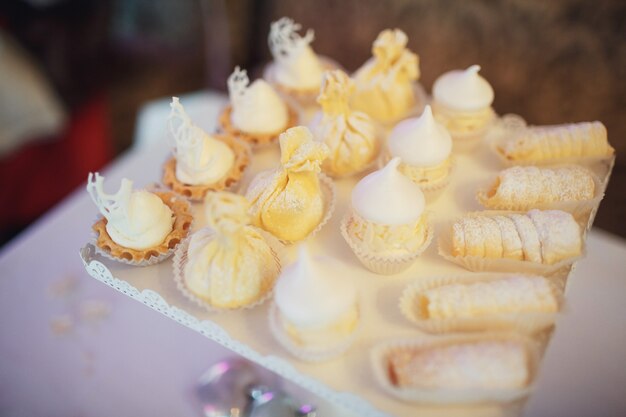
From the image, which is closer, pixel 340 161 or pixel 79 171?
pixel 340 161

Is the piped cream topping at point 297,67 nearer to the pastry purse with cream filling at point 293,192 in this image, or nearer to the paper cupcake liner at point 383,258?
the pastry purse with cream filling at point 293,192

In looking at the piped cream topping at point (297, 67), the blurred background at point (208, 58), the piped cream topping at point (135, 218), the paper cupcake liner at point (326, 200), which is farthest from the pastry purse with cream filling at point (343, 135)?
the blurred background at point (208, 58)

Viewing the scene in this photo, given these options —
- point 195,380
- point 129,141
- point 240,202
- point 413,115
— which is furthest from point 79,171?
point 240,202

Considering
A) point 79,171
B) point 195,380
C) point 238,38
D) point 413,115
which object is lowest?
point 79,171

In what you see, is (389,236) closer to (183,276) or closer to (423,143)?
(423,143)

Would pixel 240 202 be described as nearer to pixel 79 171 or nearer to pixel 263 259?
pixel 263 259

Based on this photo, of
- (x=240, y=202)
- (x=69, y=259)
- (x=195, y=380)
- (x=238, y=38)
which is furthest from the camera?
(x=238, y=38)
